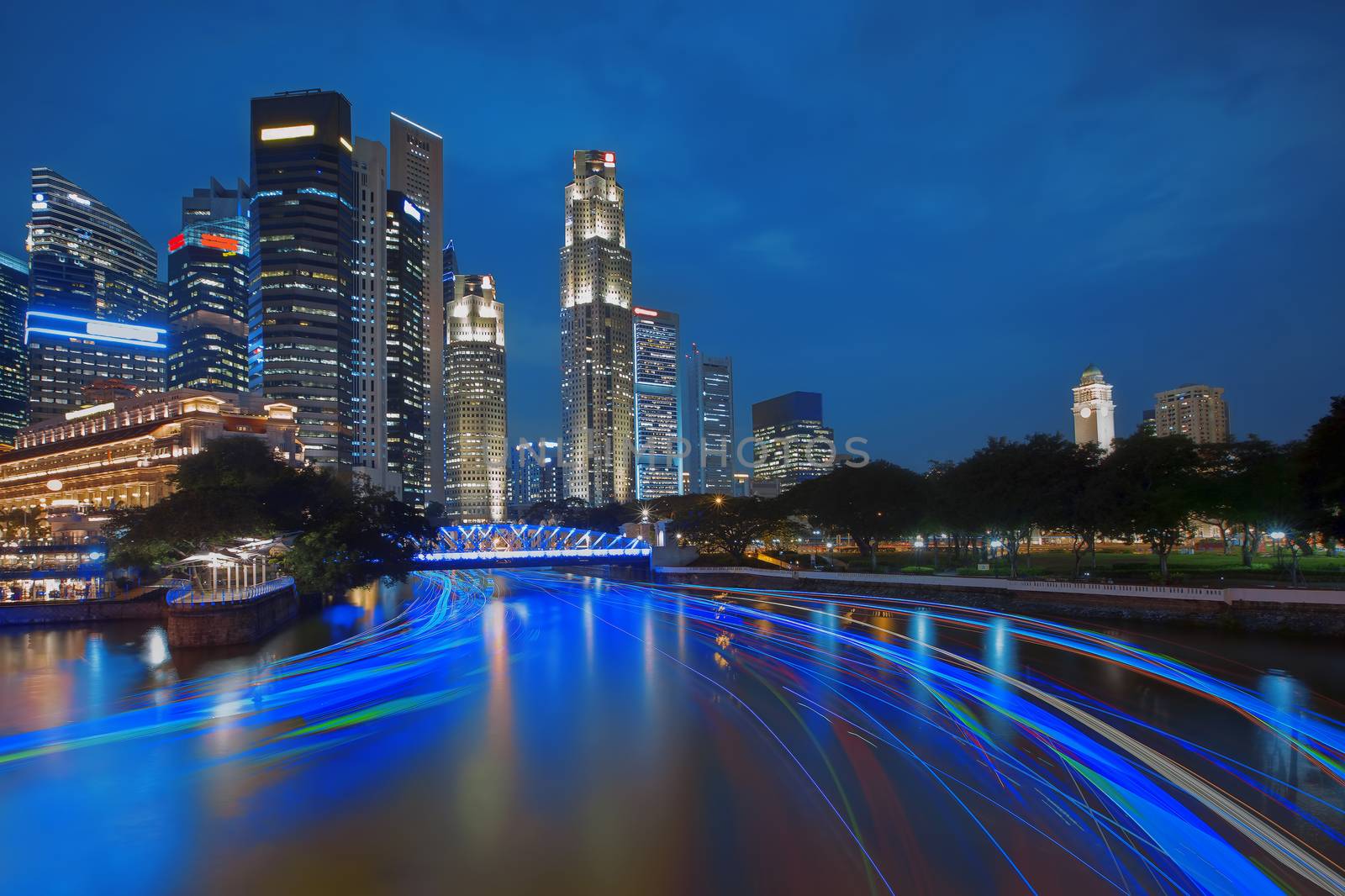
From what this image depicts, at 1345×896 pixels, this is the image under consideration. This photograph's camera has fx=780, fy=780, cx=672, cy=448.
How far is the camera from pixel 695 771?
53.7ft

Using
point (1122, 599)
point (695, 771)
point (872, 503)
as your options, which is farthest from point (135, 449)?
point (1122, 599)

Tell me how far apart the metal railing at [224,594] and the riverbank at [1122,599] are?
1338 inches

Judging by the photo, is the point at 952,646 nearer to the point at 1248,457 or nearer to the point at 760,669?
the point at 760,669

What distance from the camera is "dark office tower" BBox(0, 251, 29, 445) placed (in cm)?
16800

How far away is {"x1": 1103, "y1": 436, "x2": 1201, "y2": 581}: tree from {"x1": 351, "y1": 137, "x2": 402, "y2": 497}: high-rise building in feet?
390

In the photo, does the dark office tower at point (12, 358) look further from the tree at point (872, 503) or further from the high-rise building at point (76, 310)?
the tree at point (872, 503)

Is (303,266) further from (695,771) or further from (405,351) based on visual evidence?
(695,771)

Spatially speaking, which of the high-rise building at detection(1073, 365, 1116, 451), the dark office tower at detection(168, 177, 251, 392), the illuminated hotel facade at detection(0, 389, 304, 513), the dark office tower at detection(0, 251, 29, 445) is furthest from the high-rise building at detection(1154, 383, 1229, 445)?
the dark office tower at detection(0, 251, 29, 445)

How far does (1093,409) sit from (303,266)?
455ft

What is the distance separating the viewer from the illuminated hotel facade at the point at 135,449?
265ft

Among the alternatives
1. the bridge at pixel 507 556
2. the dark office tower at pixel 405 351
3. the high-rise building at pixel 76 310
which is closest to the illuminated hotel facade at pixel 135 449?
the bridge at pixel 507 556

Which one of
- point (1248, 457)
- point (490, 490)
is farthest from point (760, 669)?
point (490, 490)

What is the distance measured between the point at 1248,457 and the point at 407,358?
470 feet

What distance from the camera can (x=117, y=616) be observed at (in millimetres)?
45719
